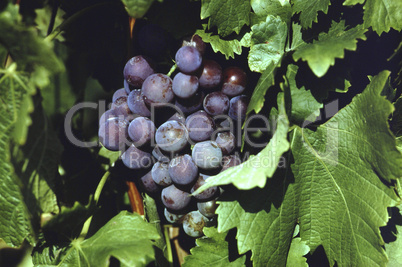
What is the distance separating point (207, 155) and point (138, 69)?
Result: 34 cm

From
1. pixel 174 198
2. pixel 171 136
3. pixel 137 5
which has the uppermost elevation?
pixel 137 5

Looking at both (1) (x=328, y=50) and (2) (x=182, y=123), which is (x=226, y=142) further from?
(1) (x=328, y=50)

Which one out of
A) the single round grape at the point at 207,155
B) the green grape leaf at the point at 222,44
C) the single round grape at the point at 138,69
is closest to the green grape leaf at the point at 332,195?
the single round grape at the point at 207,155

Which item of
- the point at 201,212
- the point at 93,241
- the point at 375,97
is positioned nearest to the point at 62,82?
the point at 93,241

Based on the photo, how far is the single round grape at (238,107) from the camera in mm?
1014

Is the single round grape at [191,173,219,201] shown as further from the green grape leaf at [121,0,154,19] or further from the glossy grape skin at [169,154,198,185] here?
the green grape leaf at [121,0,154,19]

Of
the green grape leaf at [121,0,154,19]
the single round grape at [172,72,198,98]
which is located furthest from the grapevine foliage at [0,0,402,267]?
the green grape leaf at [121,0,154,19]

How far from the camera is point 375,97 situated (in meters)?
0.94

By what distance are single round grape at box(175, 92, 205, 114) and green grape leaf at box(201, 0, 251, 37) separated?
21 centimetres

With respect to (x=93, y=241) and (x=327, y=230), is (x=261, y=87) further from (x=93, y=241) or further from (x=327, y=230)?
(x=93, y=241)

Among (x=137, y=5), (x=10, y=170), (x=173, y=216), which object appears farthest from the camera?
(x=173, y=216)

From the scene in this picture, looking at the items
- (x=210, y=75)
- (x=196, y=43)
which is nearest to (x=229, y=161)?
(x=210, y=75)

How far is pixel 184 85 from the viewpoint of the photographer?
97cm

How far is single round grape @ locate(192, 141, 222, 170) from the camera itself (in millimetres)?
981
